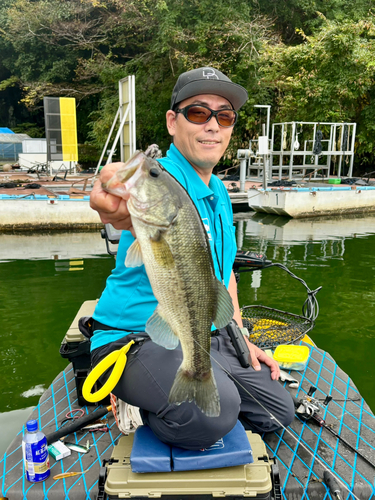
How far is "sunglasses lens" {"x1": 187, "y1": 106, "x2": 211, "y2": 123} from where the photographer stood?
2412 mm

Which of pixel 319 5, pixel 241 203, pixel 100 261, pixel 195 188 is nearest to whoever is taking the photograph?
pixel 195 188

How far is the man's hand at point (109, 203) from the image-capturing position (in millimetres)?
1746

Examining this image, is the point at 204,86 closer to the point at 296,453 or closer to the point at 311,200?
the point at 296,453

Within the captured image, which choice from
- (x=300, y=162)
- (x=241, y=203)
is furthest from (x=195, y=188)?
(x=300, y=162)

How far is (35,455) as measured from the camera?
2.23m

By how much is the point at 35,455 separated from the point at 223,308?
131 cm

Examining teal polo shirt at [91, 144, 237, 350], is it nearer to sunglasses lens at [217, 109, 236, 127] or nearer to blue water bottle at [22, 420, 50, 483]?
sunglasses lens at [217, 109, 236, 127]

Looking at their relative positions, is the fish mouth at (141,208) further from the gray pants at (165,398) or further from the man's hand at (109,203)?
the gray pants at (165,398)

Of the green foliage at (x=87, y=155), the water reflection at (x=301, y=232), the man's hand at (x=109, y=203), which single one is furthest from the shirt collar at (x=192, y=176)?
the green foliage at (x=87, y=155)

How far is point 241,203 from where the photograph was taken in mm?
14492

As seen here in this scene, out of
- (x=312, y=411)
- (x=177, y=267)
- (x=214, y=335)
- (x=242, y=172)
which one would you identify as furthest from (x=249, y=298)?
(x=242, y=172)

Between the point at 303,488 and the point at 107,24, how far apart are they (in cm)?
2353

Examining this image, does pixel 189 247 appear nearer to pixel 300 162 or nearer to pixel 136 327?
pixel 136 327

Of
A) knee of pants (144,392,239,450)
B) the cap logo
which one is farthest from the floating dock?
knee of pants (144,392,239,450)
